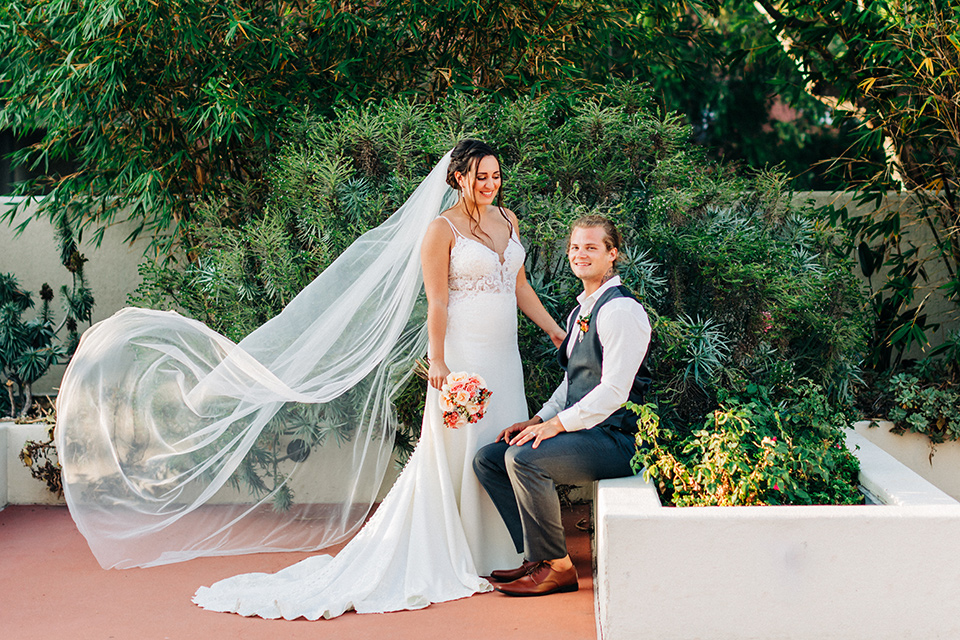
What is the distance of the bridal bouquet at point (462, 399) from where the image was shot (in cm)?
360

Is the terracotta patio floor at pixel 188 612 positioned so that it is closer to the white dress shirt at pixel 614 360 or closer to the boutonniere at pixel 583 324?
the white dress shirt at pixel 614 360

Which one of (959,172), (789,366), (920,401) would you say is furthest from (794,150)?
(789,366)

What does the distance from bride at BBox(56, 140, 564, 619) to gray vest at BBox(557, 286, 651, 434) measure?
354 millimetres

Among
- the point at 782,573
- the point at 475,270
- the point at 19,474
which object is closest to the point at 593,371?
the point at 475,270

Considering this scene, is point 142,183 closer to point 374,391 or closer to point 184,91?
point 184,91

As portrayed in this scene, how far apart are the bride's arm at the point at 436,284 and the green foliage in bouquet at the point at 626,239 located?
539 mm

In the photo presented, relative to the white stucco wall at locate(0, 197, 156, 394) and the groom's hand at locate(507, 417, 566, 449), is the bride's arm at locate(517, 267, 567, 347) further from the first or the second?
the white stucco wall at locate(0, 197, 156, 394)

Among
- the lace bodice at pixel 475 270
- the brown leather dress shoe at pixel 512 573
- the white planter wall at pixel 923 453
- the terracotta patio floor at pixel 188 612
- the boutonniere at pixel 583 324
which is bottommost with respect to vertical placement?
the terracotta patio floor at pixel 188 612

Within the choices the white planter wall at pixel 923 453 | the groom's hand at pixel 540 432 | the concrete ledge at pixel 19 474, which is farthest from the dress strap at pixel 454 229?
the concrete ledge at pixel 19 474

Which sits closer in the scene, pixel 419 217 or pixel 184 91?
pixel 419 217

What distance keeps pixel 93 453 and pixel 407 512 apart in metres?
1.41

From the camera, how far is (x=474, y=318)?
386cm

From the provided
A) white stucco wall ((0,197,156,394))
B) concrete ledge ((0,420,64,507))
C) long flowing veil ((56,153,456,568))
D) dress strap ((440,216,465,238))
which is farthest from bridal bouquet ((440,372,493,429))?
white stucco wall ((0,197,156,394))

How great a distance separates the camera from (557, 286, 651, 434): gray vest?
357 centimetres
